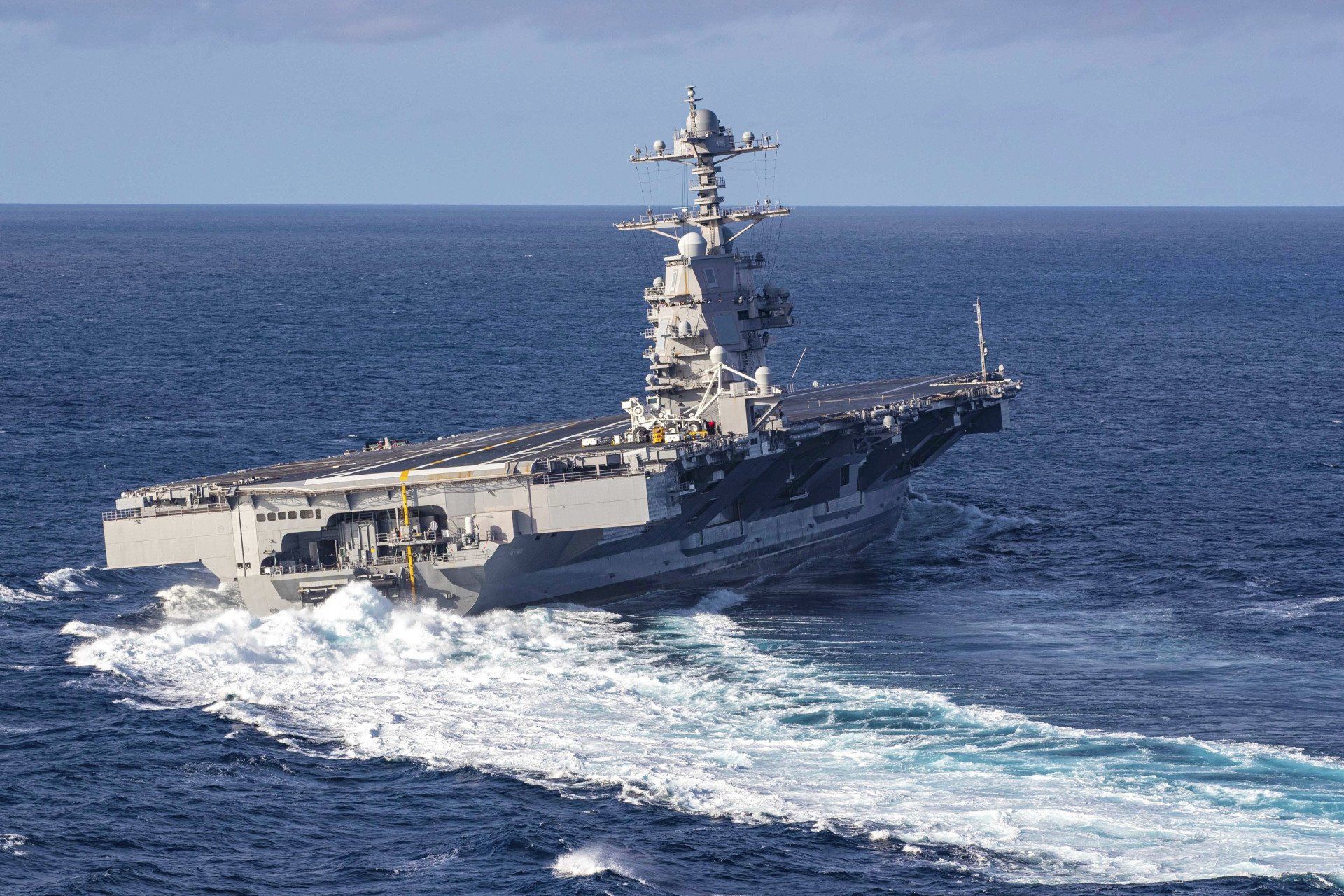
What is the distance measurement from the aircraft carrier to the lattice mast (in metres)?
0.06

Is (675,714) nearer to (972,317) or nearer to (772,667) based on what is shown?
(772,667)

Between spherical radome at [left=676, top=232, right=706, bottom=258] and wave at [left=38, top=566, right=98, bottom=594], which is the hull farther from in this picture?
spherical radome at [left=676, top=232, right=706, bottom=258]

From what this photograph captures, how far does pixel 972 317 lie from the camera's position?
101750 mm

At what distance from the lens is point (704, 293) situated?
152 ft

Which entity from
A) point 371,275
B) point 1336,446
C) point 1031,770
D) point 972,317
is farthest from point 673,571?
point 371,275

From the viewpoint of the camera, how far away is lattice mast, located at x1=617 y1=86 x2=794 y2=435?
46250 millimetres

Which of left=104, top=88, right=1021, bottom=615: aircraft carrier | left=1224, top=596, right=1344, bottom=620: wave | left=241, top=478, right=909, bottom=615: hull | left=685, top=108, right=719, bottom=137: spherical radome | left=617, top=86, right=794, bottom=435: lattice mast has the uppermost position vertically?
left=685, top=108, right=719, bottom=137: spherical radome

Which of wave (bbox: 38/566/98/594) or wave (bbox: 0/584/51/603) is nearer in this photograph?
wave (bbox: 0/584/51/603)

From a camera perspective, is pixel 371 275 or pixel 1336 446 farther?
pixel 371 275

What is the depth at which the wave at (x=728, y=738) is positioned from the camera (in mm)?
24047

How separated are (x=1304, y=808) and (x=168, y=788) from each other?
17.9 meters

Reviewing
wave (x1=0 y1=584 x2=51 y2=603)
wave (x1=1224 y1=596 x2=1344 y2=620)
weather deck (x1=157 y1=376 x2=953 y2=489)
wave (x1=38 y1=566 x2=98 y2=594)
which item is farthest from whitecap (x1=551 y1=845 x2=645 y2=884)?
wave (x1=38 y1=566 x2=98 y2=594)

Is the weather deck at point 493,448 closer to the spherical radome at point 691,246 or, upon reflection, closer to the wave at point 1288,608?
the spherical radome at point 691,246

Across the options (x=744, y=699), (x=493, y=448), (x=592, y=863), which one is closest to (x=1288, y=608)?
(x=744, y=699)
